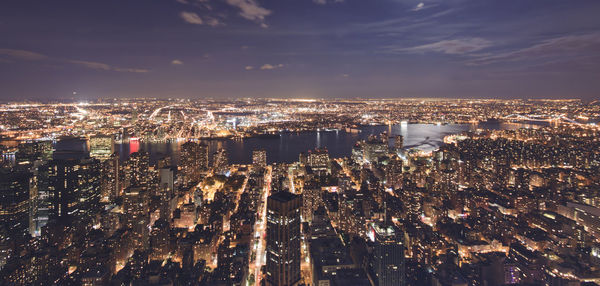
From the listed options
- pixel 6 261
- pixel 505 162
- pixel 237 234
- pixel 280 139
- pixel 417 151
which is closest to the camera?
pixel 6 261

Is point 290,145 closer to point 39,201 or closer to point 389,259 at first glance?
point 39,201

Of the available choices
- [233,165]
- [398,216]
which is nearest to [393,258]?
[398,216]

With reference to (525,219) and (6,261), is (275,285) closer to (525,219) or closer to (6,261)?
(6,261)

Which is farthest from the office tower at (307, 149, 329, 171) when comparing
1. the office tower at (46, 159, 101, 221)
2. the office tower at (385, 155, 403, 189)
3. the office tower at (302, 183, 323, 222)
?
the office tower at (46, 159, 101, 221)

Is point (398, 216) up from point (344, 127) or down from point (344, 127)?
down

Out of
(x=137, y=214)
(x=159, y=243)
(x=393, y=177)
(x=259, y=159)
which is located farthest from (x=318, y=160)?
(x=159, y=243)

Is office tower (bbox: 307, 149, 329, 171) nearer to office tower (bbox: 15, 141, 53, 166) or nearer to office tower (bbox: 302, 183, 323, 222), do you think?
office tower (bbox: 302, 183, 323, 222)
